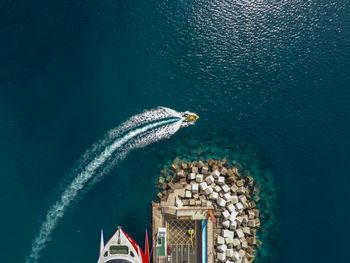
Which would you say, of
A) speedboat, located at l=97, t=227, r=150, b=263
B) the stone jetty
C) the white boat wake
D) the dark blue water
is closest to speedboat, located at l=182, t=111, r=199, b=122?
the white boat wake

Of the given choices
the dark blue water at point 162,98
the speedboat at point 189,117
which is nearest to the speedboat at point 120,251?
the dark blue water at point 162,98

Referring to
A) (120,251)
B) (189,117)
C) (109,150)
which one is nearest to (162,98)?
(189,117)

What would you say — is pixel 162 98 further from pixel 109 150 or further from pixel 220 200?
pixel 220 200

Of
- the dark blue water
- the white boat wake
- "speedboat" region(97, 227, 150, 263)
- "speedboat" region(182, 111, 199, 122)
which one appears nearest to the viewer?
"speedboat" region(97, 227, 150, 263)

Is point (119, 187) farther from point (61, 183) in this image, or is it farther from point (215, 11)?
point (215, 11)

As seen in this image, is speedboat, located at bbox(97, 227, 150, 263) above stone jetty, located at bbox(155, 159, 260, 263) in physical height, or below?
below

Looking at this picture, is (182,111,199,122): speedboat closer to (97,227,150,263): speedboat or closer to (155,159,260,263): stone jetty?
(155,159,260,263): stone jetty
